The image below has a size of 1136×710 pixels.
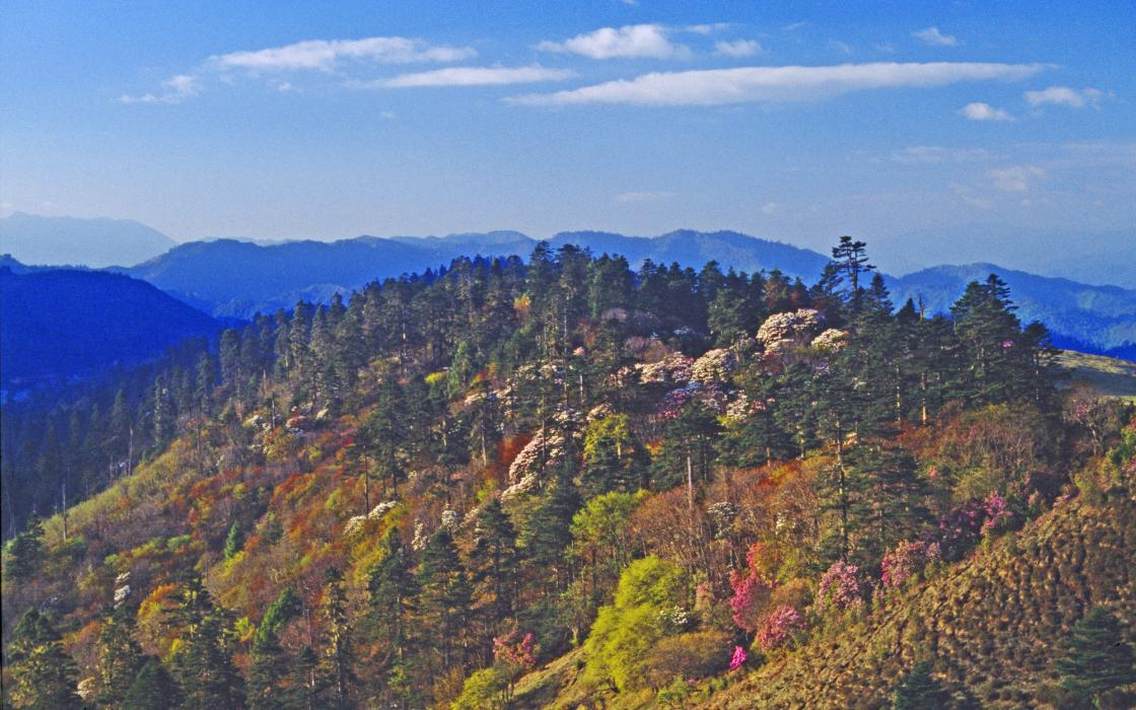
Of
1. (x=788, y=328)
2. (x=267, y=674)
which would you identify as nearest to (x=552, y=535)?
(x=267, y=674)

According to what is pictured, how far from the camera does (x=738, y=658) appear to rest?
4125 cm

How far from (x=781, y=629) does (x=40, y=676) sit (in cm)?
3489

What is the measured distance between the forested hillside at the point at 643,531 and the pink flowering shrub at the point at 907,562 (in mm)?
129

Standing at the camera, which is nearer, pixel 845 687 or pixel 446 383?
pixel 845 687

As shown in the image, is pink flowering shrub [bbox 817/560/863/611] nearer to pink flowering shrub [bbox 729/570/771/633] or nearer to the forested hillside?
the forested hillside

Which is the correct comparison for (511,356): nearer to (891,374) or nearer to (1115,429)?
(891,374)

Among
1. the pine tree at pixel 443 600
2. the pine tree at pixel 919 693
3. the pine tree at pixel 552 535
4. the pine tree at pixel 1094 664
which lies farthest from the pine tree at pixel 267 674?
the pine tree at pixel 1094 664

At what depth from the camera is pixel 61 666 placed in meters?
43.4

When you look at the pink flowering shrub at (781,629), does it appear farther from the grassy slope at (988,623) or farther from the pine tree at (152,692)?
the pine tree at (152,692)

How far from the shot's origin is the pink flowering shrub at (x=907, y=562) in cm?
4059

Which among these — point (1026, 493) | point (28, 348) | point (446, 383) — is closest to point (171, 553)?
point (446, 383)

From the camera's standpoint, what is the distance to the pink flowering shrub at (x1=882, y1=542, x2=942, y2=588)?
40.6 metres

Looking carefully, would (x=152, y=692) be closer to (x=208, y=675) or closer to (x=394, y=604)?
(x=208, y=675)

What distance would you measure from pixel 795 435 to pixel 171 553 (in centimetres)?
5545
